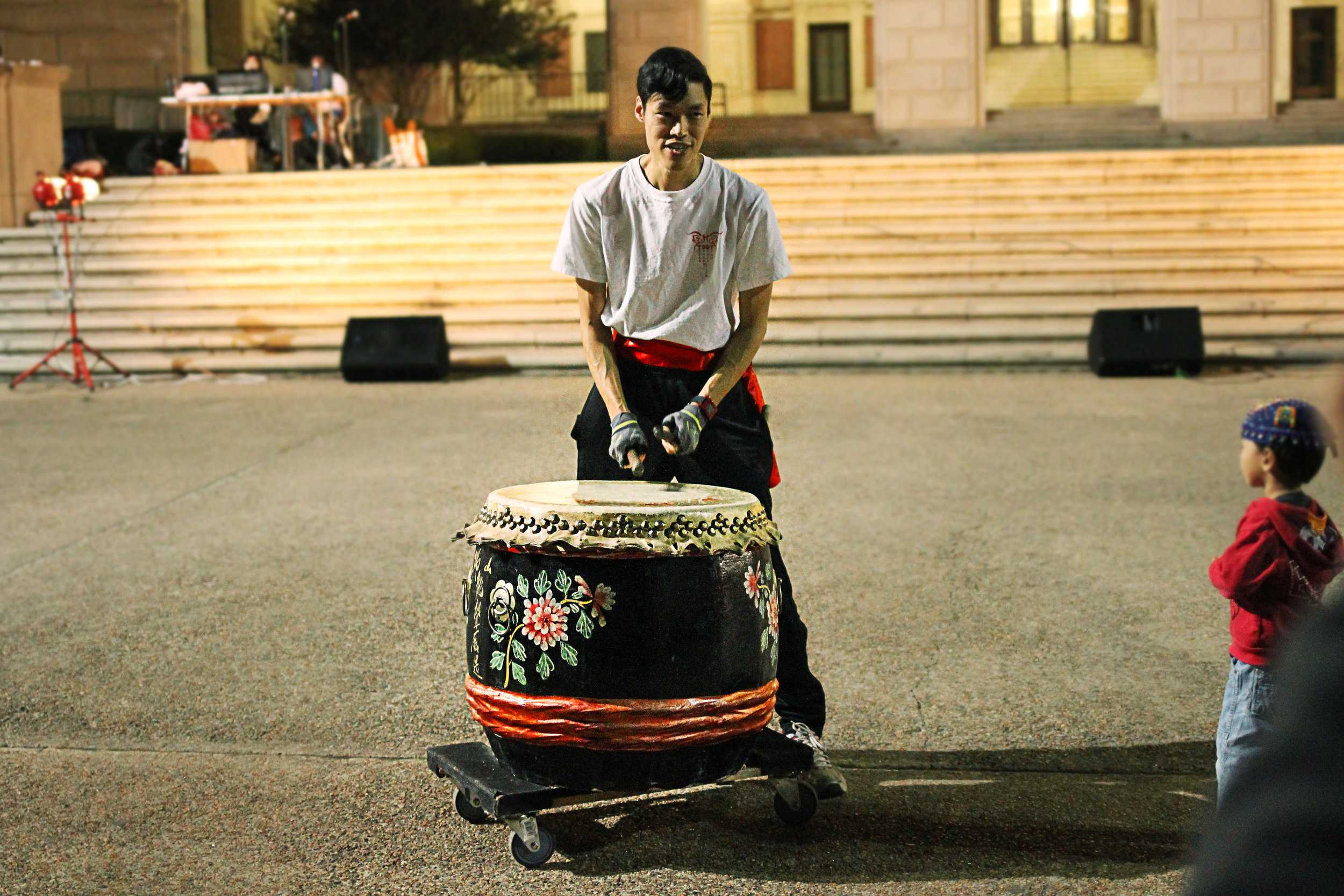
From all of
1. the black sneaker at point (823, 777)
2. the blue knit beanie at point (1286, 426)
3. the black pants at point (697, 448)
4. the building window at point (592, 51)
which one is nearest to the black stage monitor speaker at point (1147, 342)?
the black pants at point (697, 448)

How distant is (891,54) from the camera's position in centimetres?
2788

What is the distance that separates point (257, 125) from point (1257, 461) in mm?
23551

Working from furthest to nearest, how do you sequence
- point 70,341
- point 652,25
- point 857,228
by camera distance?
point 652,25
point 857,228
point 70,341

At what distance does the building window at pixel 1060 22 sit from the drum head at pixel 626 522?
35513mm

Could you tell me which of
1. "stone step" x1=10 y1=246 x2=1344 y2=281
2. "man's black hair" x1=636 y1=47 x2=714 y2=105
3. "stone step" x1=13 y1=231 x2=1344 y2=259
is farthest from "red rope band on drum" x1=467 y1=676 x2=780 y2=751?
"stone step" x1=13 y1=231 x2=1344 y2=259

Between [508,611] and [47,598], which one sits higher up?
[508,611]

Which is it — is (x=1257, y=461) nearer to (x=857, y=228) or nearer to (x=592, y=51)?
(x=857, y=228)

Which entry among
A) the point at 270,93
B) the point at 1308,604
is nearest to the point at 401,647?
the point at 1308,604

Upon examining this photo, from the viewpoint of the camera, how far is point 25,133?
20.3 meters

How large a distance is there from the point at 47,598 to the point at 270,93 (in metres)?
18.3

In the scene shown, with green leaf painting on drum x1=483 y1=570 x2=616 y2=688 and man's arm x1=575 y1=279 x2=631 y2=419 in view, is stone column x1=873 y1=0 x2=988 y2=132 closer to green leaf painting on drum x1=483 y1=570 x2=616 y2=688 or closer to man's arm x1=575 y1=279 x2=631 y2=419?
man's arm x1=575 y1=279 x2=631 y2=419

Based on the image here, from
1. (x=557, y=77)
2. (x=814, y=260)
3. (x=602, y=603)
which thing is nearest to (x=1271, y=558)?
(x=602, y=603)

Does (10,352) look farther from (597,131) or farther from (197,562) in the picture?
(597,131)

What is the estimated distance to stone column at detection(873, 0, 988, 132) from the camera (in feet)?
90.7
